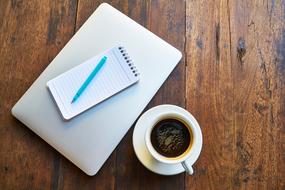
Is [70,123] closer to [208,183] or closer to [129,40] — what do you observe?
[129,40]

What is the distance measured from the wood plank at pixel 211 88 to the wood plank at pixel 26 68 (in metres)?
0.28

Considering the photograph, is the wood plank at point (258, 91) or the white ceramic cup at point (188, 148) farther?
the wood plank at point (258, 91)

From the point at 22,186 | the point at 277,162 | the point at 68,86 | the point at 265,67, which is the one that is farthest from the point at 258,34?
the point at 22,186

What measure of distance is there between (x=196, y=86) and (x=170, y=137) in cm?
15

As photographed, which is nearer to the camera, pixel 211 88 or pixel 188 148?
pixel 188 148

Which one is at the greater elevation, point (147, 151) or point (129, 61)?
point (129, 61)

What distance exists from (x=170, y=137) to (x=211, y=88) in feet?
0.55

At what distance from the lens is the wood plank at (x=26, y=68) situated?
29.4 inches

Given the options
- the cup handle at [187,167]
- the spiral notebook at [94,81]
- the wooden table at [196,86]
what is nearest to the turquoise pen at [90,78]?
the spiral notebook at [94,81]

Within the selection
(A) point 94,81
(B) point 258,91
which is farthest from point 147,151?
(B) point 258,91

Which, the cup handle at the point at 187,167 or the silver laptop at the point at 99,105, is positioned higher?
the silver laptop at the point at 99,105

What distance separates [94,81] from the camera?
2.41 ft

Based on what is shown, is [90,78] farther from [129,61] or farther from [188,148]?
[188,148]

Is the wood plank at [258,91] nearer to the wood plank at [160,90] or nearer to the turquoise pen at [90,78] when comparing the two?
the wood plank at [160,90]
